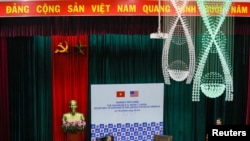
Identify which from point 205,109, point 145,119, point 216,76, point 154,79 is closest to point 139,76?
point 154,79

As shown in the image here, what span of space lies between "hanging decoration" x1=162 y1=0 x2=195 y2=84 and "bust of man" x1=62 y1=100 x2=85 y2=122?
2.12 metres

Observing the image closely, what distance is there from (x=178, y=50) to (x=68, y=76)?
2.29 meters

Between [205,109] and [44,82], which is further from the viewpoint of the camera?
[205,109]

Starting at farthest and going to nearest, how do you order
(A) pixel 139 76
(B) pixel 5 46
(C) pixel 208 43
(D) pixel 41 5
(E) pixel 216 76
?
(A) pixel 139 76 → (B) pixel 5 46 → (D) pixel 41 5 → (E) pixel 216 76 → (C) pixel 208 43

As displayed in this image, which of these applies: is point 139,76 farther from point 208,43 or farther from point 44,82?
point 208,43

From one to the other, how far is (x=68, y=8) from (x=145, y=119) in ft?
8.35

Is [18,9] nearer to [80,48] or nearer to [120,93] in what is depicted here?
[80,48]

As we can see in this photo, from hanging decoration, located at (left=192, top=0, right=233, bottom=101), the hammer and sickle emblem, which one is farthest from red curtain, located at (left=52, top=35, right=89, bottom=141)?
hanging decoration, located at (left=192, top=0, right=233, bottom=101)

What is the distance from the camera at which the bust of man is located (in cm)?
737

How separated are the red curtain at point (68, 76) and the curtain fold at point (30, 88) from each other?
0.11 meters

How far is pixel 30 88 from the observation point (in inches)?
295

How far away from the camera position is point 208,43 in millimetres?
4246

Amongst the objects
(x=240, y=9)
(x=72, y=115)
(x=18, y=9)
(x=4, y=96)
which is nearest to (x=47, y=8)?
(x=18, y=9)

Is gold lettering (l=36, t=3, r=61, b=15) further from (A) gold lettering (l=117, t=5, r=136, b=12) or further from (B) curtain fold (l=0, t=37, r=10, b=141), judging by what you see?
(B) curtain fold (l=0, t=37, r=10, b=141)
